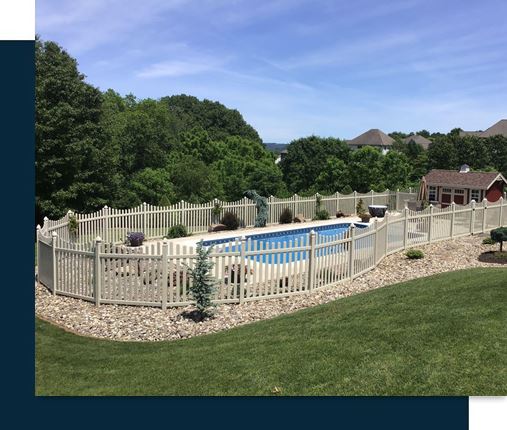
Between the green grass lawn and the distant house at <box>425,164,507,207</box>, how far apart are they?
66.3 ft

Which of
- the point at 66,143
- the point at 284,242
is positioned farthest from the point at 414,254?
the point at 66,143

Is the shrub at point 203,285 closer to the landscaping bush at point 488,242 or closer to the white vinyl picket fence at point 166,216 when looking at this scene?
the white vinyl picket fence at point 166,216

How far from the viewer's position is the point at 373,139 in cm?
9612

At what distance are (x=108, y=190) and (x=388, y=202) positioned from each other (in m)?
15.7

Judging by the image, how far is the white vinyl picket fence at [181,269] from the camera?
412 inches

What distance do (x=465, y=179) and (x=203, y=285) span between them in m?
23.1

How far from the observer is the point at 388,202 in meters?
29.3

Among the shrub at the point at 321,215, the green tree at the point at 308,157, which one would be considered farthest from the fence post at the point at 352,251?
the green tree at the point at 308,157

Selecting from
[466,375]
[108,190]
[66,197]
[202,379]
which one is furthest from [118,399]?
[108,190]

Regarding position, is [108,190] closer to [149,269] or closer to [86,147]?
[86,147]

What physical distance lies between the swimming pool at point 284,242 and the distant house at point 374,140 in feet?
244

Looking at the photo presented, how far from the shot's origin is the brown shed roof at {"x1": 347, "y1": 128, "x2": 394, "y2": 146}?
312 feet

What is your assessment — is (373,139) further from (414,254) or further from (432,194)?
(414,254)

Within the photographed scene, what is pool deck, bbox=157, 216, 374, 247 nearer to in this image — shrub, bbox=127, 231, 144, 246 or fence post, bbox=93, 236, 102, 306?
shrub, bbox=127, 231, 144, 246
